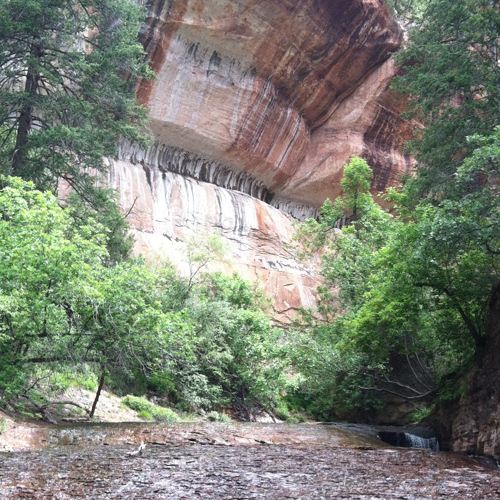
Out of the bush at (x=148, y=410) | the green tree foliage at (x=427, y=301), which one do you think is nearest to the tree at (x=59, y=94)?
the bush at (x=148, y=410)

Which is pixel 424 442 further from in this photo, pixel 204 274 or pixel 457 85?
pixel 204 274

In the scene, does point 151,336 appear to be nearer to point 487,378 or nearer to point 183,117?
point 487,378

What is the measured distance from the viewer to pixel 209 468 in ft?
24.3

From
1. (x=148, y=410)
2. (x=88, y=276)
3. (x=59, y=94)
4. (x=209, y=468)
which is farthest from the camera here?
(x=59, y=94)

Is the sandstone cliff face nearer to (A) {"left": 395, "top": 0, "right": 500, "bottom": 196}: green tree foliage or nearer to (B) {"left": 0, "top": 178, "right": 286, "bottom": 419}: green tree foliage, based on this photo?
(A) {"left": 395, "top": 0, "right": 500, "bottom": 196}: green tree foliage

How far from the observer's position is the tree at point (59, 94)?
16.6 m

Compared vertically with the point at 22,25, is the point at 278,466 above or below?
below

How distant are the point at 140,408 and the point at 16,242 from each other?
7205mm

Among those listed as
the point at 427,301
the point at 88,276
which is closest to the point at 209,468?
the point at 88,276

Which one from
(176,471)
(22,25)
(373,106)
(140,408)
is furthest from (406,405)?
(373,106)

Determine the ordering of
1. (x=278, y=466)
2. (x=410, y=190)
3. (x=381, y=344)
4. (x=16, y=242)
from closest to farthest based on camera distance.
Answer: (x=278, y=466), (x=16, y=242), (x=381, y=344), (x=410, y=190)

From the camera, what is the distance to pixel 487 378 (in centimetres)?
1137

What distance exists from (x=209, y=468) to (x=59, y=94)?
14716mm

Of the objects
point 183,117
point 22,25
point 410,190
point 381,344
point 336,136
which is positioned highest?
point 336,136
